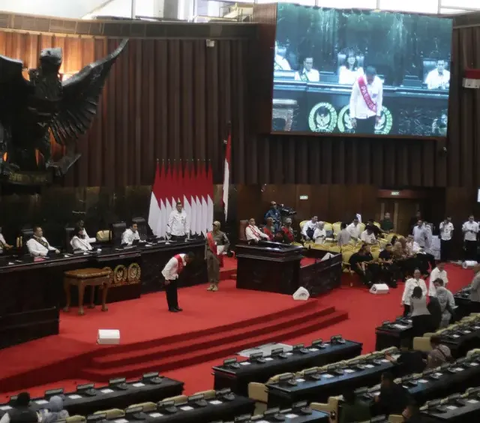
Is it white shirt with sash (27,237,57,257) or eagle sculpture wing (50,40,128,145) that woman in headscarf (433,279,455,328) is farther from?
eagle sculpture wing (50,40,128,145)

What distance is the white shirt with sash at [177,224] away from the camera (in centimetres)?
1674

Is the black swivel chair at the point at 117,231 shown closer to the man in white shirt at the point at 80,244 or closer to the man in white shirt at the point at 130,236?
the man in white shirt at the point at 130,236

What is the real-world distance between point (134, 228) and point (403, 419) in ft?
29.8

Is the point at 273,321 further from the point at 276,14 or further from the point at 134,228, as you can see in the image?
the point at 276,14

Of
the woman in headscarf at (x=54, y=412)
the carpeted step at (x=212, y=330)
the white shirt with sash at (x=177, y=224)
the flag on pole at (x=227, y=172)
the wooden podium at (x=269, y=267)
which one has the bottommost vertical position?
the carpeted step at (x=212, y=330)

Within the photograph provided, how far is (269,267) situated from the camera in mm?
14797

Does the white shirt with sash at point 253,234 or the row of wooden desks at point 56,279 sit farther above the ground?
the white shirt with sash at point 253,234

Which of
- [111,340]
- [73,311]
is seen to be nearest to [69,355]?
[111,340]

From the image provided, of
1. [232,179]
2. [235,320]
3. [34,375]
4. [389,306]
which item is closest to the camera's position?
[34,375]

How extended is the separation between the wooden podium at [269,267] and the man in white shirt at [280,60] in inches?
202

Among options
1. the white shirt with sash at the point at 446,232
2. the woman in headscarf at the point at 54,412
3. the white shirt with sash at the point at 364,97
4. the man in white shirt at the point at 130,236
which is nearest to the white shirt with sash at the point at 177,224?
the man in white shirt at the point at 130,236

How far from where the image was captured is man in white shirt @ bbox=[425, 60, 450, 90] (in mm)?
19938

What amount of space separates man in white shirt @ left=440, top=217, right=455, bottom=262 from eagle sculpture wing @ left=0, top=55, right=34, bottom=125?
10.5 meters

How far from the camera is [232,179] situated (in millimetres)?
19844
